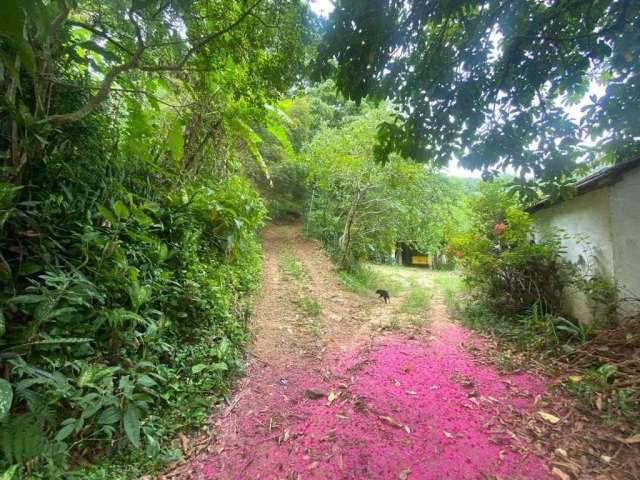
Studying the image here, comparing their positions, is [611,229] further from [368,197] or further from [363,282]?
[368,197]

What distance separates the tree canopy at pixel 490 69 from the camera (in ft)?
8.61

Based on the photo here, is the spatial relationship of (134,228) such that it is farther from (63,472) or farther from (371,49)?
(371,49)

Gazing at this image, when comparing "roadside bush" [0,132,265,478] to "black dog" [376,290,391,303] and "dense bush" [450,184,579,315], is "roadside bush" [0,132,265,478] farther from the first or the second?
"dense bush" [450,184,579,315]

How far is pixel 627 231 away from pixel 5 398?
7.12m

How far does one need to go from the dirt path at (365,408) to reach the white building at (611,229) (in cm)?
236

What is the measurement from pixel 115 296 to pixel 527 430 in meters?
4.10

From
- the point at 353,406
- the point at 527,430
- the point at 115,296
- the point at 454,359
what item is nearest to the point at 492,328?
the point at 454,359

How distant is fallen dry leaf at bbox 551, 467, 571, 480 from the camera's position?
207 cm

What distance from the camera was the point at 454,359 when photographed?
155 inches

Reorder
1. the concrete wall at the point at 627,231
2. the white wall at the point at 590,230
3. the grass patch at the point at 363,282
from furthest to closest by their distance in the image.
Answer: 1. the grass patch at the point at 363,282
2. the white wall at the point at 590,230
3. the concrete wall at the point at 627,231

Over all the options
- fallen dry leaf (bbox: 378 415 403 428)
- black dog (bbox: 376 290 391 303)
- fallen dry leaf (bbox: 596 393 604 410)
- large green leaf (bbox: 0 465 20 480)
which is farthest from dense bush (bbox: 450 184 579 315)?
large green leaf (bbox: 0 465 20 480)

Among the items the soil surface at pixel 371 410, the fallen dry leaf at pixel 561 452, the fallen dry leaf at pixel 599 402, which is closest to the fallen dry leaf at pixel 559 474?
the soil surface at pixel 371 410

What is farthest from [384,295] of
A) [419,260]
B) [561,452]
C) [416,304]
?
[419,260]

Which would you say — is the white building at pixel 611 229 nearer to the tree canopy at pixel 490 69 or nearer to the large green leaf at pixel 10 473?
the tree canopy at pixel 490 69
